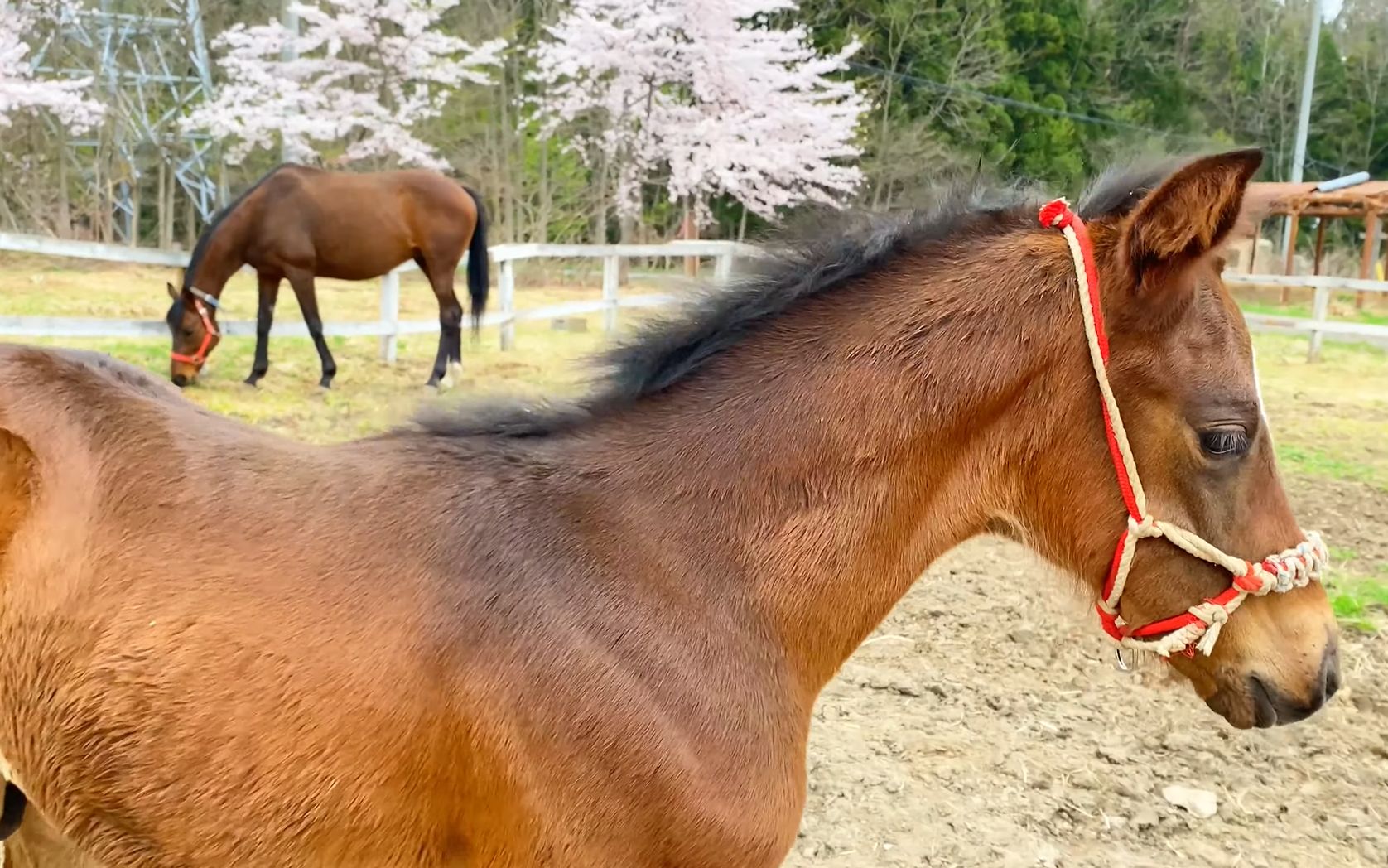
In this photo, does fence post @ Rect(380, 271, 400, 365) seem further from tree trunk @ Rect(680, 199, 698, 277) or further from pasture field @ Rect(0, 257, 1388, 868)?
tree trunk @ Rect(680, 199, 698, 277)

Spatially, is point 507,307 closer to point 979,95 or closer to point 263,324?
point 263,324

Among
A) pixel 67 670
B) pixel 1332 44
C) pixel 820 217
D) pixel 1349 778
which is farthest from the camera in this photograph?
pixel 1332 44

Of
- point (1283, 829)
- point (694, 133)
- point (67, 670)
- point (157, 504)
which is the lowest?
point (1283, 829)

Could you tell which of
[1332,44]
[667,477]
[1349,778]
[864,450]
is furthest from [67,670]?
[1332,44]

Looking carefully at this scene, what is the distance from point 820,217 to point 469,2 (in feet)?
68.5

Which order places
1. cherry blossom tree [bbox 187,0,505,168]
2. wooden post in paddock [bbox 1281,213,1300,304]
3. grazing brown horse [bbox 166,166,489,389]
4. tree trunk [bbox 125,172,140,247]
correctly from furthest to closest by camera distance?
wooden post in paddock [bbox 1281,213,1300,304], tree trunk [bbox 125,172,140,247], cherry blossom tree [bbox 187,0,505,168], grazing brown horse [bbox 166,166,489,389]

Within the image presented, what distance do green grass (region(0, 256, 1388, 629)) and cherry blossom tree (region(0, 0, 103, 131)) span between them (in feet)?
8.55

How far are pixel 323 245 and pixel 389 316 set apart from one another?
128 centimetres

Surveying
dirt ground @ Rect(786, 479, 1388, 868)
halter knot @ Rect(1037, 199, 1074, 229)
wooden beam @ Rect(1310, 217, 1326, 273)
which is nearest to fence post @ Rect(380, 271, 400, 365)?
dirt ground @ Rect(786, 479, 1388, 868)

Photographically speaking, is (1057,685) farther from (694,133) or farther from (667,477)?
(694,133)

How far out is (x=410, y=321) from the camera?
1198cm

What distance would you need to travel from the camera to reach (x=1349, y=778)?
347 centimetres

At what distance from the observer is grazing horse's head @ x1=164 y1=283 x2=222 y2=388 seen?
8586 millimetres

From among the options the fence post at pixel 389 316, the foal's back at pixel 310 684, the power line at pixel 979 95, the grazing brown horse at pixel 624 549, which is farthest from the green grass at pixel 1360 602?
the power line at pixel 979 95
